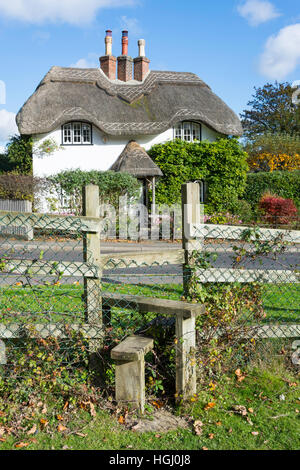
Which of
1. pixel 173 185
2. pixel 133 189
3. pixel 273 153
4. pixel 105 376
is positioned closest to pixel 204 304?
pixel 105 376

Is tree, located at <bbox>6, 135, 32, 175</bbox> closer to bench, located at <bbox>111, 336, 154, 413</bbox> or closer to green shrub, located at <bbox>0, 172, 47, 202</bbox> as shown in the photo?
green shrub, located at <bbox>0, 172, 47, 202</bbox>

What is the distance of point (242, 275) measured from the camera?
4.18 meters

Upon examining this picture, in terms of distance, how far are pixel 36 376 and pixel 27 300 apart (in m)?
2.55

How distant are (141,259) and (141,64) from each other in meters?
23.7

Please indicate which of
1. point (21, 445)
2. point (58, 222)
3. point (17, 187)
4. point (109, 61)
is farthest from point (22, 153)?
point (21, 445)

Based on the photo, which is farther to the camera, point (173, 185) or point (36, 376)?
point (173, 185)

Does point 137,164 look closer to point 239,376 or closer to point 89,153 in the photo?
point 89,153

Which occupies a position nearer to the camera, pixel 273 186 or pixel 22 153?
pixel 22 153

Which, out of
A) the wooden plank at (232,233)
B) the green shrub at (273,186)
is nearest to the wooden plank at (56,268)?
the wooden plank at (232,233)

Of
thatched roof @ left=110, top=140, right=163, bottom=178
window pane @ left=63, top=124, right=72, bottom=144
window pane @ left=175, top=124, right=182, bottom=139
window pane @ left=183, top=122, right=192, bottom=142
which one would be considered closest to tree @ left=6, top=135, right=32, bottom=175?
window pane @ left=63, top=124, right=72, bottom=144

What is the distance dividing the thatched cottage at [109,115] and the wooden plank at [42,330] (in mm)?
→ 17093

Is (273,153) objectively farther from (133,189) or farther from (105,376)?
(105,376)

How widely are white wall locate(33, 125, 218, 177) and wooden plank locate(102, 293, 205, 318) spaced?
1819 cm
